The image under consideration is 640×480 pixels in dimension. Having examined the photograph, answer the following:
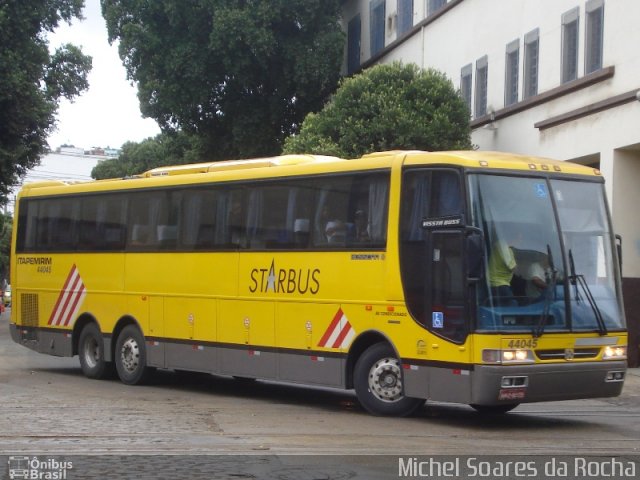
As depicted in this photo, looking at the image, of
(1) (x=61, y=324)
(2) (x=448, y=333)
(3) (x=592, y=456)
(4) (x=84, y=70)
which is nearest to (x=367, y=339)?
(2) (x=448, y=333)

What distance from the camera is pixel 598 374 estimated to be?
1316 cm

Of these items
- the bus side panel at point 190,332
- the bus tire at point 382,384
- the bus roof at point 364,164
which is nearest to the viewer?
the bus roof at point 364,164

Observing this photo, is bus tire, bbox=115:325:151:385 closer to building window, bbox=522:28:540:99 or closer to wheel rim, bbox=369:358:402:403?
wheel rim, bbox=369:358:402:403

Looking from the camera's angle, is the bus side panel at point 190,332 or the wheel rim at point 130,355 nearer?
the bus side panel at point 190,332

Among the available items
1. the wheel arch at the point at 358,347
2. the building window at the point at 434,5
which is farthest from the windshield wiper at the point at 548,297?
the building window at the point at 434,5

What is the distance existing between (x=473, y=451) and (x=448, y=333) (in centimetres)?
217

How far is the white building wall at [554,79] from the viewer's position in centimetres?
2206

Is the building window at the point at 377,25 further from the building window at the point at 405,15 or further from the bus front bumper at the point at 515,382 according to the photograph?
the bus front bumper at the point at 515,382

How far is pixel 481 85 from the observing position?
95.2 ft

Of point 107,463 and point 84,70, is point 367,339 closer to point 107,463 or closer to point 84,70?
point 107,463

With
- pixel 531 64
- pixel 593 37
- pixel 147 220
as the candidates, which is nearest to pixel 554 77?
pixel 531 64

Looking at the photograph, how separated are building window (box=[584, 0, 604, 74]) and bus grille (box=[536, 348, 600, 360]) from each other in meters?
11.3

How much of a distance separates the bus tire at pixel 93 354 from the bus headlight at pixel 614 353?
29.7 feet

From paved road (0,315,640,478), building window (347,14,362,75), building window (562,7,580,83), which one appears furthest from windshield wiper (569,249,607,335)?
building window (347,14,362,75)
